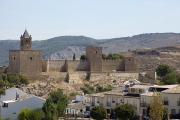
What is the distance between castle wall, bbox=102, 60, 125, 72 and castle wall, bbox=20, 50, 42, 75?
1055 centimetres

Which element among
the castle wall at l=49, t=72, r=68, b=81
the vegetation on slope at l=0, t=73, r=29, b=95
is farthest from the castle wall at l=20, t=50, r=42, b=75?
the vegetation on slope at l=0, t=73, r=29, b=95

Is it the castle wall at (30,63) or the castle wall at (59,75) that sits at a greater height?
the castle wall at (30,63)

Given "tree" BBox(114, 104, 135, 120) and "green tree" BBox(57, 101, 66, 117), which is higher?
"tree" BBox(114, 104, 135, 120)

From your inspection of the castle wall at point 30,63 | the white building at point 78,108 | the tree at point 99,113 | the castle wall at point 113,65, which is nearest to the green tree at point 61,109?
the white building at point 78,108

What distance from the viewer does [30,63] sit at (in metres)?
63.6

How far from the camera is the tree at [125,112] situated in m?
34.7

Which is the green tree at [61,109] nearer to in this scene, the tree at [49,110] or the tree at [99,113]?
the tree at [49,110]

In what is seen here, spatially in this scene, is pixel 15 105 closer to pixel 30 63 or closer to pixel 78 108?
pixel 78 108

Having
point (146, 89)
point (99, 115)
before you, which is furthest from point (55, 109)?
point (146, 89)

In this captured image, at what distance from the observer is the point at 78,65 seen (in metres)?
68.6

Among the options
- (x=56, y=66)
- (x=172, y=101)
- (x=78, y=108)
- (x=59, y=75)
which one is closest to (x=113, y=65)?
(x=56, y=66)

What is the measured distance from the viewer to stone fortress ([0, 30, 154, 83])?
63.4 m

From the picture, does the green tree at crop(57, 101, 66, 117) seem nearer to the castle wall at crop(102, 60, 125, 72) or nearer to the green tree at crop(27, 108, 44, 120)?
the green tree at crop(27, 108, 44, 120)

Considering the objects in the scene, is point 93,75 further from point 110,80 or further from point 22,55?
point 22,55
